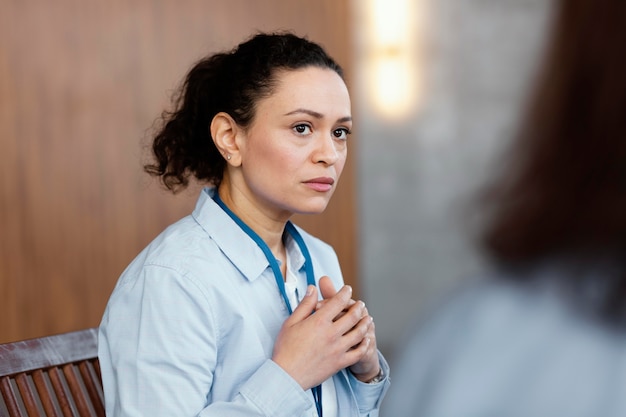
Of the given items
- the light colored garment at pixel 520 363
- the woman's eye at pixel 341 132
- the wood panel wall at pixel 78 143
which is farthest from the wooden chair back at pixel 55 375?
the wood panel wall at pixel 78 143

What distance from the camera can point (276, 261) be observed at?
135 cm

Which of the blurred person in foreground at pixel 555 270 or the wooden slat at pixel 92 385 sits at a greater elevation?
the blurred person in foreground at pixel 555 270

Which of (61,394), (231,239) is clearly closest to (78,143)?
(231,239)

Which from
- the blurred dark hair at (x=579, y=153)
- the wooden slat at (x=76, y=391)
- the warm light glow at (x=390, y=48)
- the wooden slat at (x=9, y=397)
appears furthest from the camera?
the warm light glow at (x=390, y=48)

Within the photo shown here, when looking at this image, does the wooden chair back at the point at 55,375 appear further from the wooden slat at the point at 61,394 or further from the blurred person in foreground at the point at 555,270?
the blurred person in foreground at the point at 555,270

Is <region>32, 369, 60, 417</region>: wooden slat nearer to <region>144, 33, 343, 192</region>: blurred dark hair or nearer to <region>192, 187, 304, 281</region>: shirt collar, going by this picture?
<region>192, 187, 304, 281</region>: shirt collar

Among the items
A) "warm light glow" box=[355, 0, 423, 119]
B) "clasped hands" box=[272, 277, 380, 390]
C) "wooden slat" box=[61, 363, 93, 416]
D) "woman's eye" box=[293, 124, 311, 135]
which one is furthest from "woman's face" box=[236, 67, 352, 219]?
"warm light glow" box=[355, 0, 423, 119]

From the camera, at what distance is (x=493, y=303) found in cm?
41

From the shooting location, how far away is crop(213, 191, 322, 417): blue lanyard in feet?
4.25

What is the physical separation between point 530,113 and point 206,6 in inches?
119

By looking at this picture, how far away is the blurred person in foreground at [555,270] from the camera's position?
1.14ft

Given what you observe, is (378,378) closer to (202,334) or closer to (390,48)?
(202,334)

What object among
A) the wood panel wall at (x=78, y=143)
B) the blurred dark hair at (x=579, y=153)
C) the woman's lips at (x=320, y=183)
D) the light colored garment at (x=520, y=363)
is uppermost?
the blurred dark hair at (x=579, y=153)

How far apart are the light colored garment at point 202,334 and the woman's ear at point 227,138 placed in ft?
0.32
